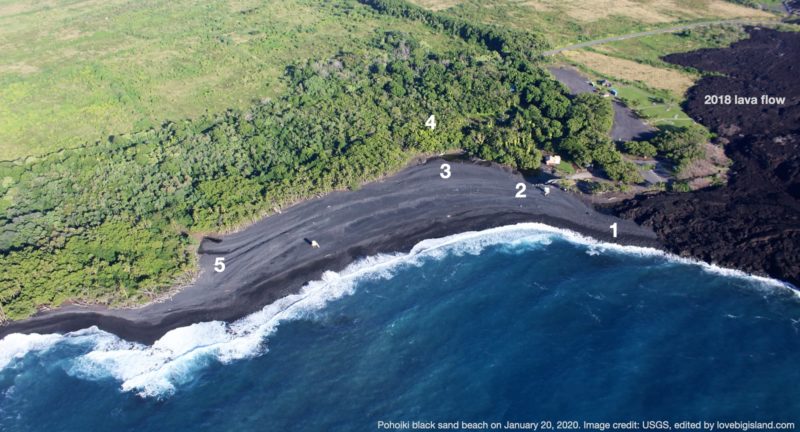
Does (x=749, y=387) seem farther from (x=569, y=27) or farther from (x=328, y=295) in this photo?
(x=569, y=27)

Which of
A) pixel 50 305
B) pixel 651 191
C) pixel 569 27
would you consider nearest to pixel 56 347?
pixel 50 305

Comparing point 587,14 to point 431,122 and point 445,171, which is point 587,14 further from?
Answer: point 445,171

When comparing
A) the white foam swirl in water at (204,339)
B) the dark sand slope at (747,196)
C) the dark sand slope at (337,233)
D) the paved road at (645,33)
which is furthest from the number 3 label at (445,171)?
the paved road at (645,33)

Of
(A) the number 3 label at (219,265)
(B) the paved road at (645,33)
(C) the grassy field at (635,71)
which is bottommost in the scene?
(A) the number 3 label at (219,265)

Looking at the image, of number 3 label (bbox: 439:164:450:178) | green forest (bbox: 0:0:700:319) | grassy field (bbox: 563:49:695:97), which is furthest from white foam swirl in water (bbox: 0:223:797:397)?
grassy field (bbox: 563:49:695:97)

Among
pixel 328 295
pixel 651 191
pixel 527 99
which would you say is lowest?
pixel 328 295

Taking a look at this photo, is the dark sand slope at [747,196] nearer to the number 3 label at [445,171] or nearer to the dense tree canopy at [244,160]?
the dense tree canopy at [244,160]

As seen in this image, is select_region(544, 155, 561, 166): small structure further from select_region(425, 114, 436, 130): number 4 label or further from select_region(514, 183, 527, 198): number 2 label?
select_region(425, 114, 436, 130): number 4 label
